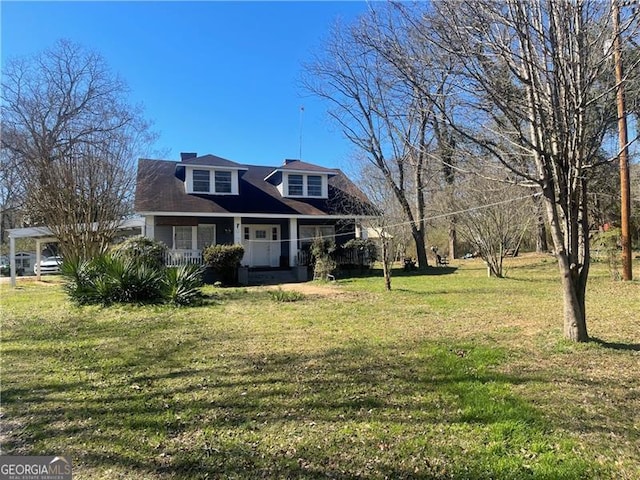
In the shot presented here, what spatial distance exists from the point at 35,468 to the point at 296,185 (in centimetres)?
1830

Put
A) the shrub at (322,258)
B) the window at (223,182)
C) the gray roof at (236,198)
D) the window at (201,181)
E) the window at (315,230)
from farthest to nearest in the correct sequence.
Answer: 1. the window at (315,230)
2. the window at (223,182)
3. the window at (201,181)
4. the gray roof at (236,198)
5. the shrub at (322,258)

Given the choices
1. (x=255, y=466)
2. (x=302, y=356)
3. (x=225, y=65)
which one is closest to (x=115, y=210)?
(x=225, y=65)

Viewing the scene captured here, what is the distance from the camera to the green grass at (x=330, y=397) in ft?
9.01

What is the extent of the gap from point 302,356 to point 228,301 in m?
5.51

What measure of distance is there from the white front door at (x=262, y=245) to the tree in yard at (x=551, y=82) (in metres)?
14.4

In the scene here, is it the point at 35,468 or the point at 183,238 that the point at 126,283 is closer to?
the point at 35,468

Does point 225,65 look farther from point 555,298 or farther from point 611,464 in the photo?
point 611,464

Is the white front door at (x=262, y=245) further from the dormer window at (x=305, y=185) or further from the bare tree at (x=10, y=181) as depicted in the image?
the bare tree at (x=10, y=181)

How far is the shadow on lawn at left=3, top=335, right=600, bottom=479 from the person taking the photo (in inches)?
107

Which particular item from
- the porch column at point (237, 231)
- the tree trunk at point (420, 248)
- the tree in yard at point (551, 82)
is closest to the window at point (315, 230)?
the porch column at point (237, 231)

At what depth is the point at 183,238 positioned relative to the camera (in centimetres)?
1791

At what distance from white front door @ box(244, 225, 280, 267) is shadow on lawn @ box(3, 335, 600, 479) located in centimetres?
1391

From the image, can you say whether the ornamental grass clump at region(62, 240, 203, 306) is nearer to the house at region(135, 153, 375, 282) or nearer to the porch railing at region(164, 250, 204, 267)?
the porch railing at region(164, 250, 204, 267)

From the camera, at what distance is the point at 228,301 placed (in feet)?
33.7
